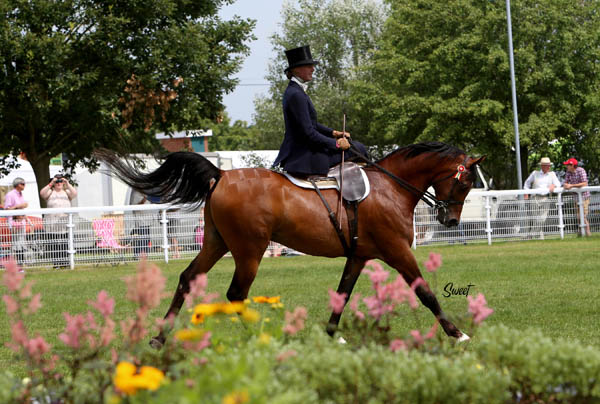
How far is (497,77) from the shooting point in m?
43.8

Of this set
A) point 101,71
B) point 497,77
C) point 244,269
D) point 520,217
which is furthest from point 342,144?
point 497,77

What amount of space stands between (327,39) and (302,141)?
174 ft

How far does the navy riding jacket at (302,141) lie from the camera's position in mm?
7707

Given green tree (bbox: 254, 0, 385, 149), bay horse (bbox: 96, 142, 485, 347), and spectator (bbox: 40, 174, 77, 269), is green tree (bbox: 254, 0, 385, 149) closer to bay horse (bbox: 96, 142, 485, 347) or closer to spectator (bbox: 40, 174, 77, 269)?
spectator (bbox: 40, 174, 77, 269)

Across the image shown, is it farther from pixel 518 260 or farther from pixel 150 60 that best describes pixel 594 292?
pixel 150 60

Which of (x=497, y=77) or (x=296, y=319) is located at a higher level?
(x=497, y=77)

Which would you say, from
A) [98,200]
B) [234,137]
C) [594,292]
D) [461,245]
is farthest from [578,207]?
[234,137]

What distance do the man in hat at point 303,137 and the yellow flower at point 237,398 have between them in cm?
503

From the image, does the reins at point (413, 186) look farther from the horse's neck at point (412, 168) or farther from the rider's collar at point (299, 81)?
the rider's collar at point (299, 81)

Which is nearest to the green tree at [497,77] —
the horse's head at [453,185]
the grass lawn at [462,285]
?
the grass lawn at [462,285]

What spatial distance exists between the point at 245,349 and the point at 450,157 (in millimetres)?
4720

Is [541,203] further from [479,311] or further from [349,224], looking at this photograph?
[479,311]

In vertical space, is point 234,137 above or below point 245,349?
above

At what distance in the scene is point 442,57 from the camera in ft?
148
